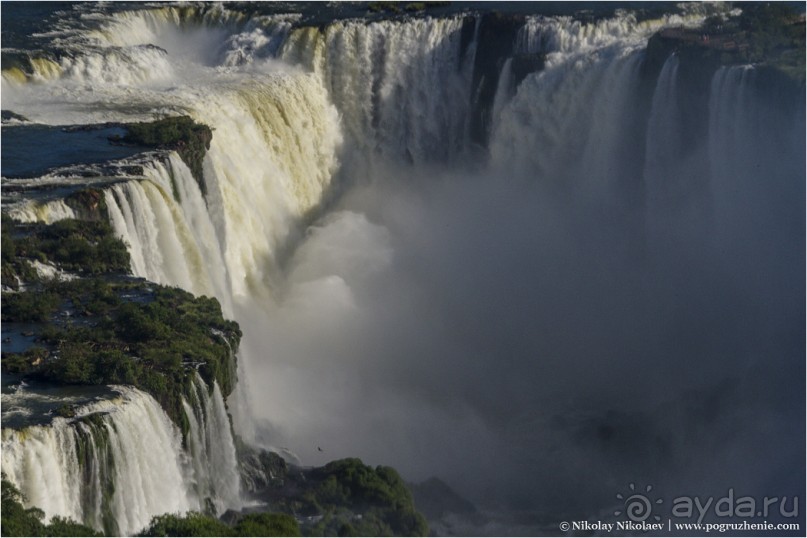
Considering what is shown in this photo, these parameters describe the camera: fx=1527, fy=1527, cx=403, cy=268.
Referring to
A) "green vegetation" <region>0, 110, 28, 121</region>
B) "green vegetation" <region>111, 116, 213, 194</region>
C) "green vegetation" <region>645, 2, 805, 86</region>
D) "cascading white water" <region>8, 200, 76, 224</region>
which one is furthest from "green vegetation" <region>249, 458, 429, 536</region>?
"green vegetation" <region>645, 2, 805, 86</region>

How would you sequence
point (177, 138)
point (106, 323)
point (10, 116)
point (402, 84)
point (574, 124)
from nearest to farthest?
1. point (106, 323)
2. point (177, 138)
3. point (10, 116)
4. point (574, 124)
5. point (402, 84)

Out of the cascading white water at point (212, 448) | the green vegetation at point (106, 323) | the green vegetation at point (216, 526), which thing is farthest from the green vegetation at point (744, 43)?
the green vegetation at point (216, 526)

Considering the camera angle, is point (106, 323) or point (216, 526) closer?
point (216, 526)

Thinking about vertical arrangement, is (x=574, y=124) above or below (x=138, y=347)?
below

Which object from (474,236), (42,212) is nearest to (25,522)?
(42,212)

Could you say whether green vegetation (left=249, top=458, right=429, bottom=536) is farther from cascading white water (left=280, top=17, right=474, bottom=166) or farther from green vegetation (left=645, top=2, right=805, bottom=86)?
cascading white water (left=280, top=17, right=474, bottom=166)

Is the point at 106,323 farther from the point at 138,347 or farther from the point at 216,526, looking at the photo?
the point at 216,526
